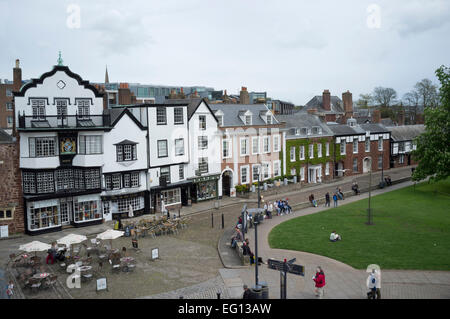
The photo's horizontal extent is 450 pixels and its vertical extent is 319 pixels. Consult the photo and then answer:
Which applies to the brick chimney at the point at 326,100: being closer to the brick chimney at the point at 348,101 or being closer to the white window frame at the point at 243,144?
the brick chimney at the point at 348,101

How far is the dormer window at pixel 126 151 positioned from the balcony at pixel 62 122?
230 cm

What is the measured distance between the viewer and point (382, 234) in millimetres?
30984

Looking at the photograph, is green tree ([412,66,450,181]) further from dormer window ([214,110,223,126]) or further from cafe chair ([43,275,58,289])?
cafe chair ([43,275,58,289])

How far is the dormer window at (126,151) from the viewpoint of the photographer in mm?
38344

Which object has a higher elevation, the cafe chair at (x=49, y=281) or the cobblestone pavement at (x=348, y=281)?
the cafe chair at (x=49, y=281)

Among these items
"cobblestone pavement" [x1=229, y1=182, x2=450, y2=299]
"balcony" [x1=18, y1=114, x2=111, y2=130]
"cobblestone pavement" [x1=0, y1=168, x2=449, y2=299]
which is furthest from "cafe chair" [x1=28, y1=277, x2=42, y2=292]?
"balcony" [x1=18, y1=114, x2=111, y2=130]

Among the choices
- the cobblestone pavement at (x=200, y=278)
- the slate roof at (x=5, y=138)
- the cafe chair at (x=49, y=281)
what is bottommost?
the cobblestone pavement at (x=200, y=278)

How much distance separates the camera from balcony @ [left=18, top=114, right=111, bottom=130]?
33.8 metres

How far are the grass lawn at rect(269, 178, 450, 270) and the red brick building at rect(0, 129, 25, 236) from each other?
2069 centimetres

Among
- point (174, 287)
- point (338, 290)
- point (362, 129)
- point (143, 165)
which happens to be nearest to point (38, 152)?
point (143, 165)

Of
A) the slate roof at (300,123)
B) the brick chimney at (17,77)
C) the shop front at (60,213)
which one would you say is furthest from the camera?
the slate roof at (300,123)

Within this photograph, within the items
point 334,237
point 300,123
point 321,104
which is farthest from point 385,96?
point 334,237

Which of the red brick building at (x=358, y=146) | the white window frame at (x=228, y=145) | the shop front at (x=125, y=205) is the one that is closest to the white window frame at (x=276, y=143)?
the white window frame at (x=228, y=145)

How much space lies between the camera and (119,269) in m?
24.7
